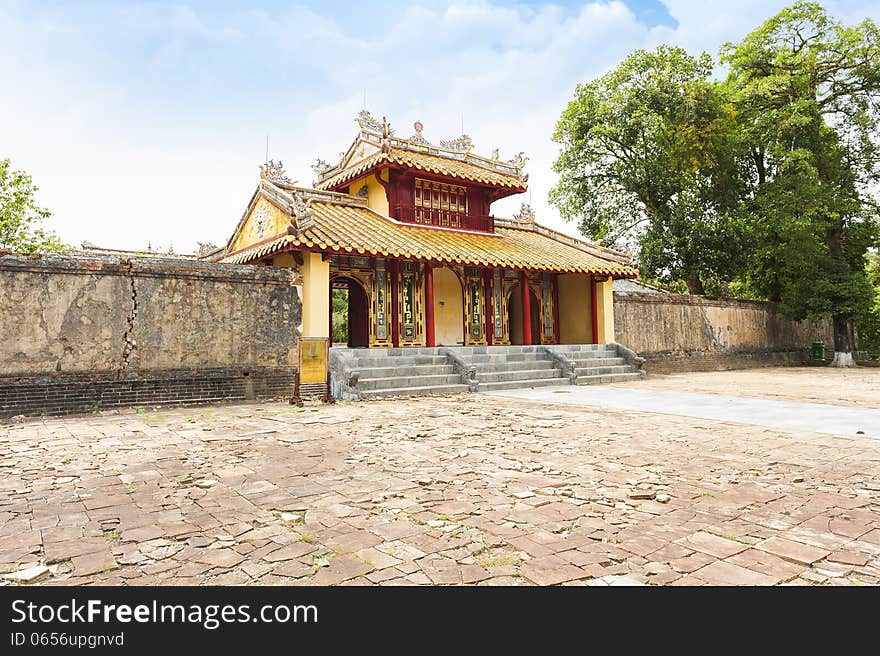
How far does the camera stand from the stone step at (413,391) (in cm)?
1049

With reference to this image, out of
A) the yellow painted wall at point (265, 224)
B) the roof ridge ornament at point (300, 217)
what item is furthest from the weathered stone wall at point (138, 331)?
the yellow painted wall at point (265, 224)

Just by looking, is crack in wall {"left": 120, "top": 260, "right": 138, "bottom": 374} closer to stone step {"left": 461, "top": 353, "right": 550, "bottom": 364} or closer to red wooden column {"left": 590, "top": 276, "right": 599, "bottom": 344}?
stone step {"left": 461, "top": 353, "right": 550, "bottom": 364}

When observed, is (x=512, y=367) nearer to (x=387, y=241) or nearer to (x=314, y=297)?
(x=387, y=241)

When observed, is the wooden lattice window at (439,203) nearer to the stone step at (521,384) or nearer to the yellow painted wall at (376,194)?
the yellow painted wall at (376,194)

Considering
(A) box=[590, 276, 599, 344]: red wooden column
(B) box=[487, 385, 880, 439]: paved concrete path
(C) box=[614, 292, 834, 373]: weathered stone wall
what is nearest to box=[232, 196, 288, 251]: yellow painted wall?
(B) box=[487, 385, 880, 439]: paved concrete path

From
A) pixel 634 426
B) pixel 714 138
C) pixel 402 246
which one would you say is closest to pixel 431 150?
pixel 402 246

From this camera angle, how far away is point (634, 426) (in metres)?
6.90

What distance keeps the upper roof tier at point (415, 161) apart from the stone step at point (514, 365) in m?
5.58

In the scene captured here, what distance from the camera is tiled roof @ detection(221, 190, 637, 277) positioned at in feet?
38.5

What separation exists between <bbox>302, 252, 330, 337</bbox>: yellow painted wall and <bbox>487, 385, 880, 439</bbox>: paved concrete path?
3827mm

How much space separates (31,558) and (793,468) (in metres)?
5.32

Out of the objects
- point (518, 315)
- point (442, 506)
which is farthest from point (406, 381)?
point (518, 315)

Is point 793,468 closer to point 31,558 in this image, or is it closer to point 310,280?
point 31,558

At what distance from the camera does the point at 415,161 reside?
14.8 metres
